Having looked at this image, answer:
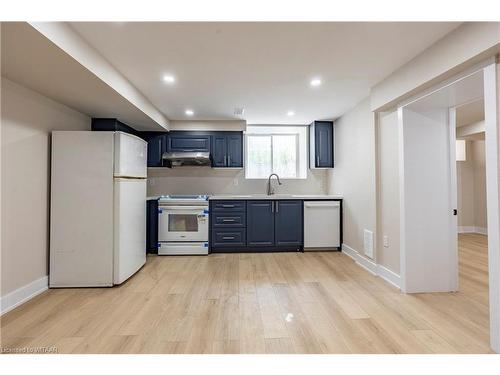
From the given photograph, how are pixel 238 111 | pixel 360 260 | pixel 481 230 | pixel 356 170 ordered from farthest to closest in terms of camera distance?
pixel 481 230
pixel 238 111
pixel 356 170
pixel 360 260

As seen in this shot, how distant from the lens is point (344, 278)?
117 inches

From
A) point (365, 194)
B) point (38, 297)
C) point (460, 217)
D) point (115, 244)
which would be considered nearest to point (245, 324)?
point (115, 244)

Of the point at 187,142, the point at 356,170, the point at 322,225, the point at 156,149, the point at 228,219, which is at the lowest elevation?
the point at 322,225

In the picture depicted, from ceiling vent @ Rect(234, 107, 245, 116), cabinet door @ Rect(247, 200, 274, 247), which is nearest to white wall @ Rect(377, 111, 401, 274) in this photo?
cabinet door @ Rect(247, 200, 274, 247)

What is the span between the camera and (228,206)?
4188mm

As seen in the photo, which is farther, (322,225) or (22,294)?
(322,225)

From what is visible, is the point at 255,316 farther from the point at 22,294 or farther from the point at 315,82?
the point at 315,82

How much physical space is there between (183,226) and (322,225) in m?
2.32

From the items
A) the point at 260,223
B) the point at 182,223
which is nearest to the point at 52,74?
the point at 182,223

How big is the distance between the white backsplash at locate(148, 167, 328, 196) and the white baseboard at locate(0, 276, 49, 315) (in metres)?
2.31

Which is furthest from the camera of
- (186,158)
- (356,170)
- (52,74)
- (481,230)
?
(481,230)

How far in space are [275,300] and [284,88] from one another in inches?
91.5

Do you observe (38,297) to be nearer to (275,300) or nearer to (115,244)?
(115,244)

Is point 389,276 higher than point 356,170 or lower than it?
lower
